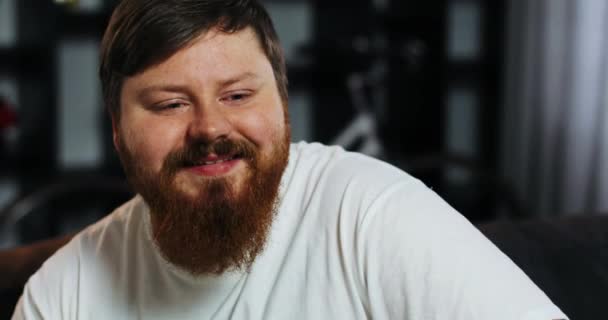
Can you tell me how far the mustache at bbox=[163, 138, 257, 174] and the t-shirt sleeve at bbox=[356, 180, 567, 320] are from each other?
0.19m

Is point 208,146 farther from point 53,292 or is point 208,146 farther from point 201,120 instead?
point 53,292

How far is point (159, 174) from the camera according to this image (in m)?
1.19

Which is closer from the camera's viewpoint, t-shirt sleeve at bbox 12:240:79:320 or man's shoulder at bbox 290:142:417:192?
man's shoulder at bbox 290:142:417:192

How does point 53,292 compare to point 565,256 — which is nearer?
point 53,292

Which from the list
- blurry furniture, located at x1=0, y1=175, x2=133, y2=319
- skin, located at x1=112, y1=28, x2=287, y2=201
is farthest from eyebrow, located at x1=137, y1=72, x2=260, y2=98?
blurry furniture, located at x1=0, y1=175, x2=133, y2=319

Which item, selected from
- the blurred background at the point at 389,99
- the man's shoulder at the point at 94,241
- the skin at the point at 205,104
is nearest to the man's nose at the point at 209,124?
the skin at the point at 205,104

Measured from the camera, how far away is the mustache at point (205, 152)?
114 cm

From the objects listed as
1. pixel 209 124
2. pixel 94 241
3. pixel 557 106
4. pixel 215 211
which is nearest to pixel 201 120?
pixel 209 124

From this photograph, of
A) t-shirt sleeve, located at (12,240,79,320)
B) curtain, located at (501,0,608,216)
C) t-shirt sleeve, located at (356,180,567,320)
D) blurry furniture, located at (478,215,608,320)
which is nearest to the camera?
t-shirt sleeve, located at (356,180,567,320)

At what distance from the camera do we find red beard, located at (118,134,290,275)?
1190 mm

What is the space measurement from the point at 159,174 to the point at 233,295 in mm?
211

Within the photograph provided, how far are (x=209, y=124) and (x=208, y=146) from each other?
3cm

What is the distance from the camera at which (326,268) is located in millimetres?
1186

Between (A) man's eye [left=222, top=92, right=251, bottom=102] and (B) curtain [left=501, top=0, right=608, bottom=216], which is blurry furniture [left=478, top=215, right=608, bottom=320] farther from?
(B) curtain [left=501, top=0, right=608, bottom=216]
